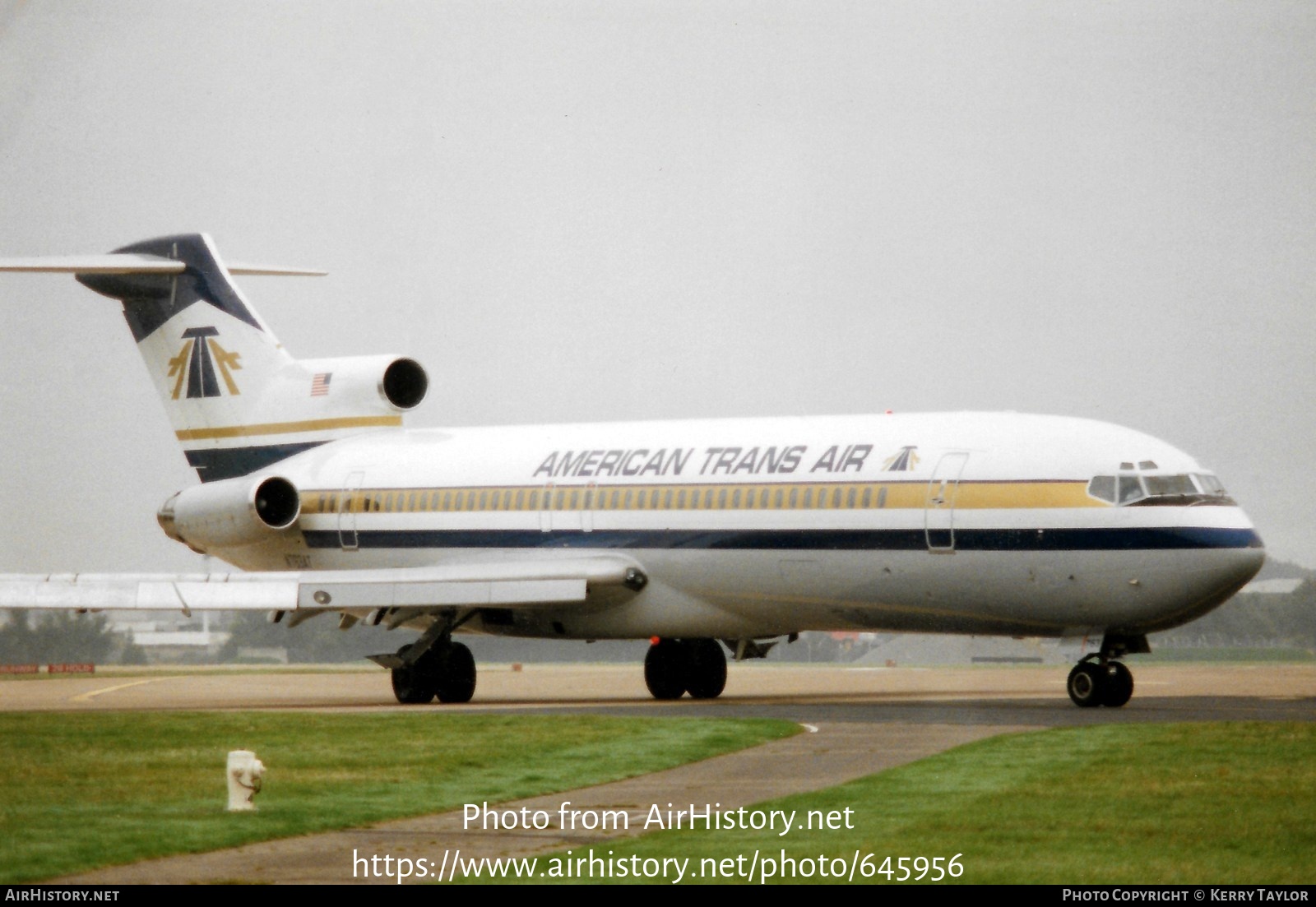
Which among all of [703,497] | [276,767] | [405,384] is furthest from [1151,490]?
[405,384]

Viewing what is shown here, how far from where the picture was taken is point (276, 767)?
2012 cm

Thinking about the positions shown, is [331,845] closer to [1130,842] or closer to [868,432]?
[1130,842]

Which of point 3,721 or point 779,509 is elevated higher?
point 779,509

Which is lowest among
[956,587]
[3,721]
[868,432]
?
[3,721]

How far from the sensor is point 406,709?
3156cm

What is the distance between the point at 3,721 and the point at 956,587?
1379 cm

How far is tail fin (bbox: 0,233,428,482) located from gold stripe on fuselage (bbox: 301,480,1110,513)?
2.06 m

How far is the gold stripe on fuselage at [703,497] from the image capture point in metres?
29.1

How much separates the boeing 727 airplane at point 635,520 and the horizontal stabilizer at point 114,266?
0.25 feet

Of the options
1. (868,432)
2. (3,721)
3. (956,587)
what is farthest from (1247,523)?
(3,721)

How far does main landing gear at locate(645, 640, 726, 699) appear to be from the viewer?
1406 inches

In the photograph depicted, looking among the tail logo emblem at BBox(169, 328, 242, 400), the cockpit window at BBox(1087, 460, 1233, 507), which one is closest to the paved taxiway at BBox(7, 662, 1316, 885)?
the cockpit window at BBox(1087, 460, 1233, 507)

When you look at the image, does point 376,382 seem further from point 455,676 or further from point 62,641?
point 62,641

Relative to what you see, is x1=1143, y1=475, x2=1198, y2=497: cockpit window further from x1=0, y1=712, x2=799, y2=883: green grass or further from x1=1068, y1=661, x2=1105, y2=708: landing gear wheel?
x1=0, y1=712, x2=799, y2=883: green grass
